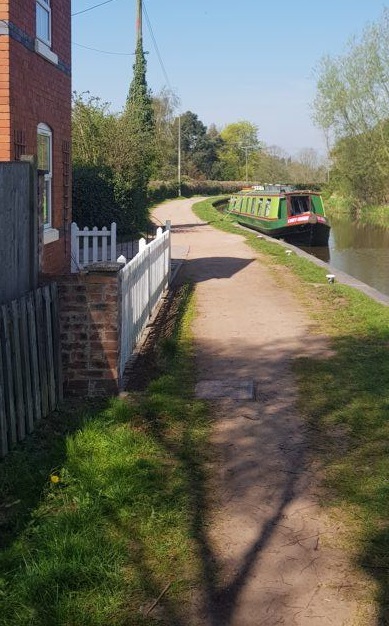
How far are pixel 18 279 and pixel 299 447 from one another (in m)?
2.47

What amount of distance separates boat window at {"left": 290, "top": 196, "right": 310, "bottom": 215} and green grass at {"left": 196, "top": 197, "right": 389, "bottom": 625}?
2046 centimetres

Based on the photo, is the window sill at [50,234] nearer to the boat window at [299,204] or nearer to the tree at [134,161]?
the tree at [134,161]

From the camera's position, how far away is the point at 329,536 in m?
3.79

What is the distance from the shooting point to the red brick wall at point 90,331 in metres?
6.06

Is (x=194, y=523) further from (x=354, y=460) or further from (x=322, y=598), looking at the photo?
(x=354, y=460)

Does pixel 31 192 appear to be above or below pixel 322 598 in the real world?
above

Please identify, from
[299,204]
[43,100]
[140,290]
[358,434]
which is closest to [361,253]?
[299,204]

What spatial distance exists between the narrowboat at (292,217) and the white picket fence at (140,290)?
17931 millimetres

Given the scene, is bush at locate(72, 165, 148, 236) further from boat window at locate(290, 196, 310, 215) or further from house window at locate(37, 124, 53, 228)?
house window at locate(37, 124, 53, 228)

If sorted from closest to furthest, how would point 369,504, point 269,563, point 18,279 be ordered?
point 269,563, point 369,504, point 18,279

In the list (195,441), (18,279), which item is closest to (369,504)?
(195,441)

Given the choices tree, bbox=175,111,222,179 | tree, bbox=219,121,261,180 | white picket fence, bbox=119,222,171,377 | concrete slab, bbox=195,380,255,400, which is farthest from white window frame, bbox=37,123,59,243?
tree, bbox=219,121,261,180

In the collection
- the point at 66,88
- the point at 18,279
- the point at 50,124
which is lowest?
the point at 18,279

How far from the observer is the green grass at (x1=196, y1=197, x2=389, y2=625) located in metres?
3.73
